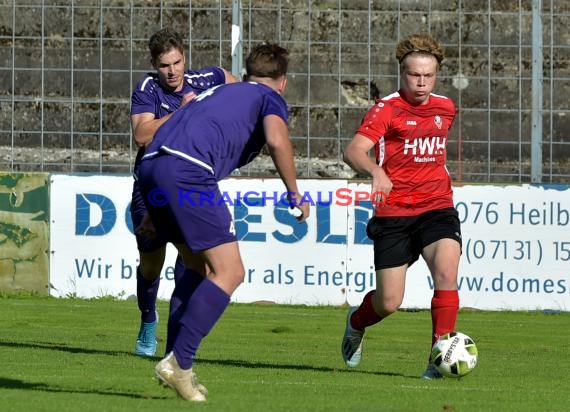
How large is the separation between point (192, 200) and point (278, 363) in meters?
2.57

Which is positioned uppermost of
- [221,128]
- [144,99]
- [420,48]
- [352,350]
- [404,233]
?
[420,48]

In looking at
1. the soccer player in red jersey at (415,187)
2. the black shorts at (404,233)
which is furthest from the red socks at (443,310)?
the black shorts at (404,233)

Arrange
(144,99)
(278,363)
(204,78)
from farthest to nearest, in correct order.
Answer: (204,78), (144,99), (278,363)

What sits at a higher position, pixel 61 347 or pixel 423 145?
pixel 423 145

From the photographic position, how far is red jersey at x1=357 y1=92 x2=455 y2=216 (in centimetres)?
815

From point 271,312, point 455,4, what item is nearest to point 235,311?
point 271,312

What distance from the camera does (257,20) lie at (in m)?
14.7

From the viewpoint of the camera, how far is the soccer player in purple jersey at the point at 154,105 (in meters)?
8.73

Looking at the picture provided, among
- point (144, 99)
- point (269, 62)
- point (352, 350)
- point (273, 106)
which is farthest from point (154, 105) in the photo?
point (273, 106)

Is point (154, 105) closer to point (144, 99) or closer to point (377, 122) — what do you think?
point (144, 99)

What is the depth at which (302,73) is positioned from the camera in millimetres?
15016

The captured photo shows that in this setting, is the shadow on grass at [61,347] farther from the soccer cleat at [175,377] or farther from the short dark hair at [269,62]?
the short dark hair at [269,62]

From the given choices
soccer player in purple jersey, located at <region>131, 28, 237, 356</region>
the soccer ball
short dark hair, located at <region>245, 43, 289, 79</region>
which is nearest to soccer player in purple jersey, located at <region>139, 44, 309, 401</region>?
short dark hair, located at <region>245, 43, 289, 79</region>

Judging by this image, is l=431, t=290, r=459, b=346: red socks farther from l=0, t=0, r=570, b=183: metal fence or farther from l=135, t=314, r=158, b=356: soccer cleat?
l=0, t=0, r=570, b=183: metal fence
